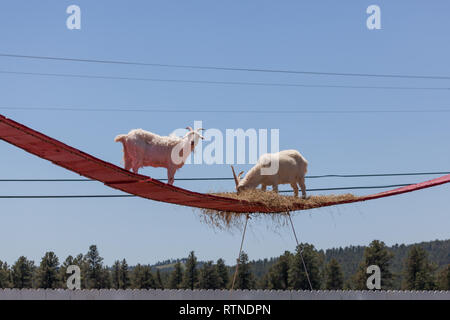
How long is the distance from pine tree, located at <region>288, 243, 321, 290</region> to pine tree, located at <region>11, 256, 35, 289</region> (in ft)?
117

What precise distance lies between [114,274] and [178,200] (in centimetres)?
8599

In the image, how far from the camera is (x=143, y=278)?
9469 centimetres

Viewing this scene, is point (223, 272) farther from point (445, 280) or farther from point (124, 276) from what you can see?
point (445, 280)

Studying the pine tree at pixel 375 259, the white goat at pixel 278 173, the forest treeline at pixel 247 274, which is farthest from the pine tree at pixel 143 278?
the white goat at pixel 278 173

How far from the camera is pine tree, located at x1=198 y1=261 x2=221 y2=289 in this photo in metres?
93.6

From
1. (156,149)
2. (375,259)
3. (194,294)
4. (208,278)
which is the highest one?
(156,149)

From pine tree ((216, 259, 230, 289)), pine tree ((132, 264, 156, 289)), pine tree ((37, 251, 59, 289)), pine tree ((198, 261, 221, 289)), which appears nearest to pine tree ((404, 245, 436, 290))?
pine tree ((216, 259, 230, 289))

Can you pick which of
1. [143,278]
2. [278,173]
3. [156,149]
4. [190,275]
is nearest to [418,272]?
[190,275]

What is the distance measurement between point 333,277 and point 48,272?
38322 mm

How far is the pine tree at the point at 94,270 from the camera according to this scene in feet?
289

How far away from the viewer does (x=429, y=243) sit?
197m

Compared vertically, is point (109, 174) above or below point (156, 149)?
below

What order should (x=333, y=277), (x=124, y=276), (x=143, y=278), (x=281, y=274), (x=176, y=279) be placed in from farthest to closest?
1. (x=176, y=279)
2. (x=124, y=276)
3. (x=143, y=278)
4. (x=333, y=277)
5. (x=281, y=274)
